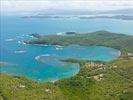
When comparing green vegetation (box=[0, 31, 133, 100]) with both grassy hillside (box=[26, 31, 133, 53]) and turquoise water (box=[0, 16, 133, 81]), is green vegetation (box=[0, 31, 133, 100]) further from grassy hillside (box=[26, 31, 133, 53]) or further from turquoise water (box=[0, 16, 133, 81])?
grassy hillside (box=[26, 31, 133, 53])

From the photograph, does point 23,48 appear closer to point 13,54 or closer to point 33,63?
point 13,54

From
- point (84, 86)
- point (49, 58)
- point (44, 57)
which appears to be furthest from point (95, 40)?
point (84, 86)

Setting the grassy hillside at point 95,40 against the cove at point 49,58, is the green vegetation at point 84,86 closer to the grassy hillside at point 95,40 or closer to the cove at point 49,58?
the cove at point 49,58

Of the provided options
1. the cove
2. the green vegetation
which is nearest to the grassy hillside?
the cove

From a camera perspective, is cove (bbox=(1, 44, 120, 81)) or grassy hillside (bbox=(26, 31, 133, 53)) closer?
cove (bbox=(1, 44, 120, 81))

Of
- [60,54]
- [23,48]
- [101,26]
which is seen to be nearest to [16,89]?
[60,54]

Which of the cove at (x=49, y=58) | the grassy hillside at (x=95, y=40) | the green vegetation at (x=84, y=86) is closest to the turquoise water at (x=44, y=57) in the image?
the cove at (x=49, y=58)

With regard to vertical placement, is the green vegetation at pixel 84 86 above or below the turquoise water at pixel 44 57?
above

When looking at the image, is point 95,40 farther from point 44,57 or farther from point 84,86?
point 84,86
